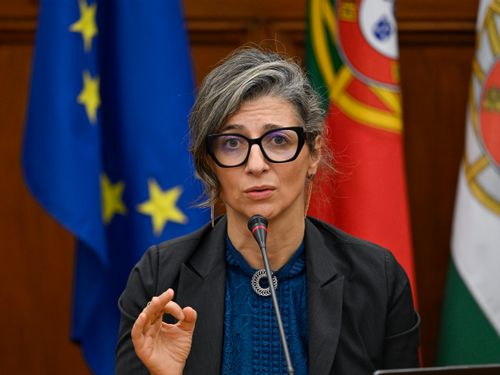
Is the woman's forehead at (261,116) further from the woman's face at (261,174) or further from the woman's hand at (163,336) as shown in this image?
the woman's hand at (163,336)

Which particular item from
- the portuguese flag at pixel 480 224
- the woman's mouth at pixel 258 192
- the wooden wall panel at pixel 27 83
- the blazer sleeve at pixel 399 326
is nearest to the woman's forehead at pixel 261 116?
the woman's mouth at pixel 258 192

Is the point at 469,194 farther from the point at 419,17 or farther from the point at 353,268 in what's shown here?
the point at 353,268

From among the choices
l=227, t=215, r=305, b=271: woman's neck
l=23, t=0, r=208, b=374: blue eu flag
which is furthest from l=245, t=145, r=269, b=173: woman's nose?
l=23, t=0, r=208, b=374: blue eu flag

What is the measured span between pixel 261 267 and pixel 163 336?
0.28m

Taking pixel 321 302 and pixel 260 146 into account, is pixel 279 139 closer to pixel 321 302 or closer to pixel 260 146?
pixel 260 146

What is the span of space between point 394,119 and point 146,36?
0.80 m

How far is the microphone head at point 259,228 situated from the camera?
172 cm

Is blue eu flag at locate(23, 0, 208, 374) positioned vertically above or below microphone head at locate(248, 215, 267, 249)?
above

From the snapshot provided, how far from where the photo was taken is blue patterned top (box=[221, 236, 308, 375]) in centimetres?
190

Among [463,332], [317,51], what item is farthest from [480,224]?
[317,51]

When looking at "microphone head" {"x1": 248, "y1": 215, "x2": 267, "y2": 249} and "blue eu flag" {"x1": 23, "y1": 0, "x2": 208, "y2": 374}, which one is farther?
"blue eu flag" {"x1": 23, "y1": 0, "x2": 208, "y2": 374}

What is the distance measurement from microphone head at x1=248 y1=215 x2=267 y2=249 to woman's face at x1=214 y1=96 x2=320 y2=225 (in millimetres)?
46

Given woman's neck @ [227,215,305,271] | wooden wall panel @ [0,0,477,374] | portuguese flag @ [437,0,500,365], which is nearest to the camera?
woman's neck @ [227,215,305,271]

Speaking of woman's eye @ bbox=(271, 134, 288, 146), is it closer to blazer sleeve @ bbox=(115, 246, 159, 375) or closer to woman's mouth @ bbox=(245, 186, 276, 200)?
woman's mouth @ bbox=(245, 186, 276, 200)
